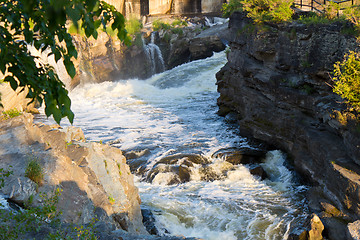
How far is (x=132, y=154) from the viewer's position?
1171 cm

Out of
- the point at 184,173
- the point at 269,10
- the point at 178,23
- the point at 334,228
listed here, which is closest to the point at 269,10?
the point at 269,10

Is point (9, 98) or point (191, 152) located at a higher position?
point (9, 98)

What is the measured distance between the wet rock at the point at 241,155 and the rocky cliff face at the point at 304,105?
70cm

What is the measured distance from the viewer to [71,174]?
667cm

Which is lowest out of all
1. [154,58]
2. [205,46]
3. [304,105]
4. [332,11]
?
[304,105]

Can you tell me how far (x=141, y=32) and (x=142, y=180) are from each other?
17.0m

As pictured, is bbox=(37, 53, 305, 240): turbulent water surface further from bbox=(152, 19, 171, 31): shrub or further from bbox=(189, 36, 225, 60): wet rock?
bbox=(152, 19, 171, 31): shrub

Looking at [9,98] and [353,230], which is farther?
[9,98]

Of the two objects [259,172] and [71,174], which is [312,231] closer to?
[259,172]

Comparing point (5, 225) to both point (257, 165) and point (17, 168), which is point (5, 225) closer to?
point (17, 168)

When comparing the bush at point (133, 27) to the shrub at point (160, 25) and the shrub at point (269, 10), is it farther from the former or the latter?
the shrub at point (269, 10)

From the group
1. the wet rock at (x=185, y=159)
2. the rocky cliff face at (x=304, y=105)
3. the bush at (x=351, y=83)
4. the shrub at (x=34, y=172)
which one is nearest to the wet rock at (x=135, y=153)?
the wet rock at (x=185, y=159)

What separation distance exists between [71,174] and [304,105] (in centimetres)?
670

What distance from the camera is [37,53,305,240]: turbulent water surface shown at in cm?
815
